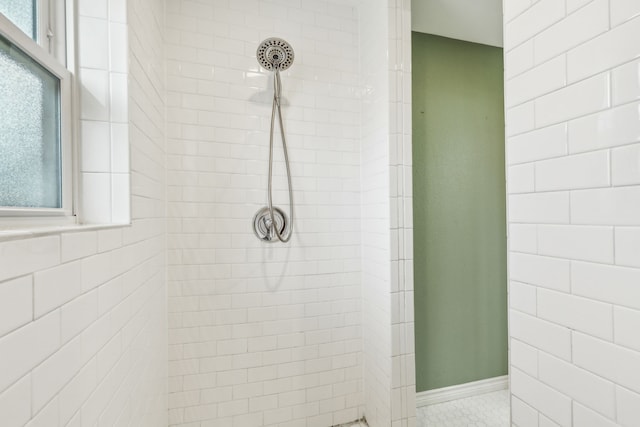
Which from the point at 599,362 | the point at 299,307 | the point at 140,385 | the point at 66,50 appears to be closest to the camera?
the point at 599,362

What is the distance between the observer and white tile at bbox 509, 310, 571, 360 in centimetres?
69

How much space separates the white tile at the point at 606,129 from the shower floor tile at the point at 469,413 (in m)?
1.83

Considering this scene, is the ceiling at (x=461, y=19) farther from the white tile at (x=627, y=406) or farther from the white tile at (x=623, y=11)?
the white tile at (x=627, y=406)

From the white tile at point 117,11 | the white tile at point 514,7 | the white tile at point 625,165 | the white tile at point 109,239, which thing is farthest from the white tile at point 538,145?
the white tile at point 117,11

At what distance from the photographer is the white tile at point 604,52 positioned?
1.84 feet

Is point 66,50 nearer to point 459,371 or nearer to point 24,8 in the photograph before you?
point 24,8

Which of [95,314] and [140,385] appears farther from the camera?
[140,385]

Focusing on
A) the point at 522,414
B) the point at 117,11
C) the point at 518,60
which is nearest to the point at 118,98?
the point at 117,11

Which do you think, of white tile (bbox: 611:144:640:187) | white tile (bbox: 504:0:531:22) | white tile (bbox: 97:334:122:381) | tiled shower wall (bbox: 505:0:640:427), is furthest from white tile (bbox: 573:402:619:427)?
white tile (bbox: 97:334:122:381)

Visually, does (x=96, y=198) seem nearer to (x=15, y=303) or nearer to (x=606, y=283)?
(x=15, y=303)

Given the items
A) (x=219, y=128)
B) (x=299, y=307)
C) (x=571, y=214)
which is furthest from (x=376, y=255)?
(x=219, y=128)

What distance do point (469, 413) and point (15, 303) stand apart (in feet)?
7.61

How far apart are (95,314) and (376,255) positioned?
1.26 m

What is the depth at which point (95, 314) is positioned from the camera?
66 cm
